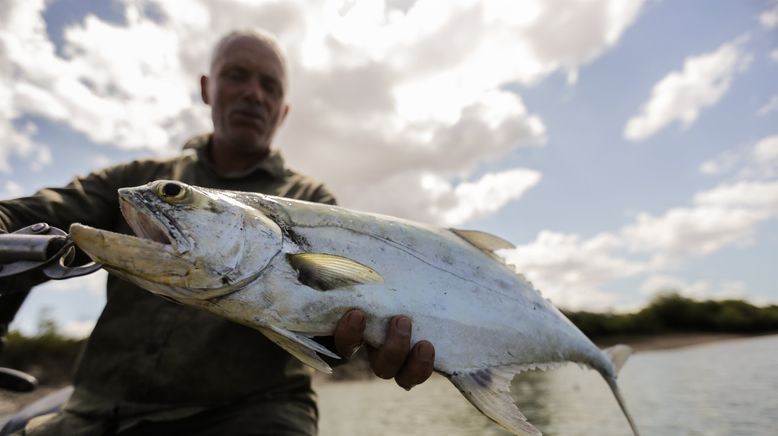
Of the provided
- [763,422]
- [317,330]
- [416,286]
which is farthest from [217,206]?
[763,422]

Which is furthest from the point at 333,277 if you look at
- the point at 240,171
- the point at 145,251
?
the point at 240,171

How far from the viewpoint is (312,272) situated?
224 centimetres

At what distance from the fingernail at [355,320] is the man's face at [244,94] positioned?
2.35 m

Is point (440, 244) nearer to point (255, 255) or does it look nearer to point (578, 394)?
point (255, 255)

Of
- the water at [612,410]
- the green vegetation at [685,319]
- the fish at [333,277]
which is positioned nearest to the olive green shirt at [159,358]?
the fish at [333,277]

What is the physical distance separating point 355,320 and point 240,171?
2.26 meters

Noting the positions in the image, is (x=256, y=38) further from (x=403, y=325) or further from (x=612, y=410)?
(x=612, y=410)

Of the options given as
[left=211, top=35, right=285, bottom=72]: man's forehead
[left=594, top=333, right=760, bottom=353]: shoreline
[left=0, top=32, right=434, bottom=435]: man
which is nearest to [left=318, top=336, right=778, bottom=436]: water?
[left=0, top=32, right=434, bottom=435]: man

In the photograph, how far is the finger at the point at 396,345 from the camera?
7.57 ft

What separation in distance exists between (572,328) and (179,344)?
252cm

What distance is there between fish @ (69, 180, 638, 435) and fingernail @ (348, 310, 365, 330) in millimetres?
50

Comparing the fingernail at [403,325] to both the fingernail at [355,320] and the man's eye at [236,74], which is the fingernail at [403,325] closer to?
the fingernail at [355,320]

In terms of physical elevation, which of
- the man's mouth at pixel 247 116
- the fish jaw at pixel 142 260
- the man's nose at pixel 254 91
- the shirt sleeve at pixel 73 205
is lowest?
the fish jaw at pixel 142 260

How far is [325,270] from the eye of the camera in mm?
2238
